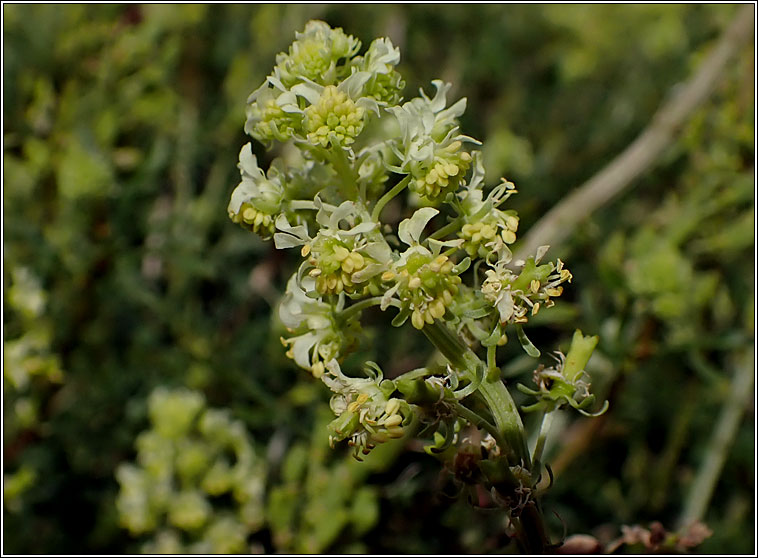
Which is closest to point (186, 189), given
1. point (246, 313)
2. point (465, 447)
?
point (246, 313)

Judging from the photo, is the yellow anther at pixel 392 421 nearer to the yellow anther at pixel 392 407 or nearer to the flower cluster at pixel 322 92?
the yellow anther at pixel 392 407

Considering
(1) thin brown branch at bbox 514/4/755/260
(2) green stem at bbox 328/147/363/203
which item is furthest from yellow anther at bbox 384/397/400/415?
(1) thin brown branch at bbox 514/4/755/260

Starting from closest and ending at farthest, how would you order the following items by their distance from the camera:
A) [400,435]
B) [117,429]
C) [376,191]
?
[400,435] → [376,191] → [117,429]

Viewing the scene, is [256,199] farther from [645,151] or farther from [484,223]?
[645,151]

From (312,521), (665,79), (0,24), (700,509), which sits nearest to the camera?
(312,521)

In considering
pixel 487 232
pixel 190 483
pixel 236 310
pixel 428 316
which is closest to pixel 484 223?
pixel 487 232

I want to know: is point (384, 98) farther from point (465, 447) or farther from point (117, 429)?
point (117, 429)

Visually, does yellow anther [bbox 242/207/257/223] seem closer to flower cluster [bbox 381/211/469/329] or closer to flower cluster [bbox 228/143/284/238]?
flower cluster [bbox 228/143/284/238]
